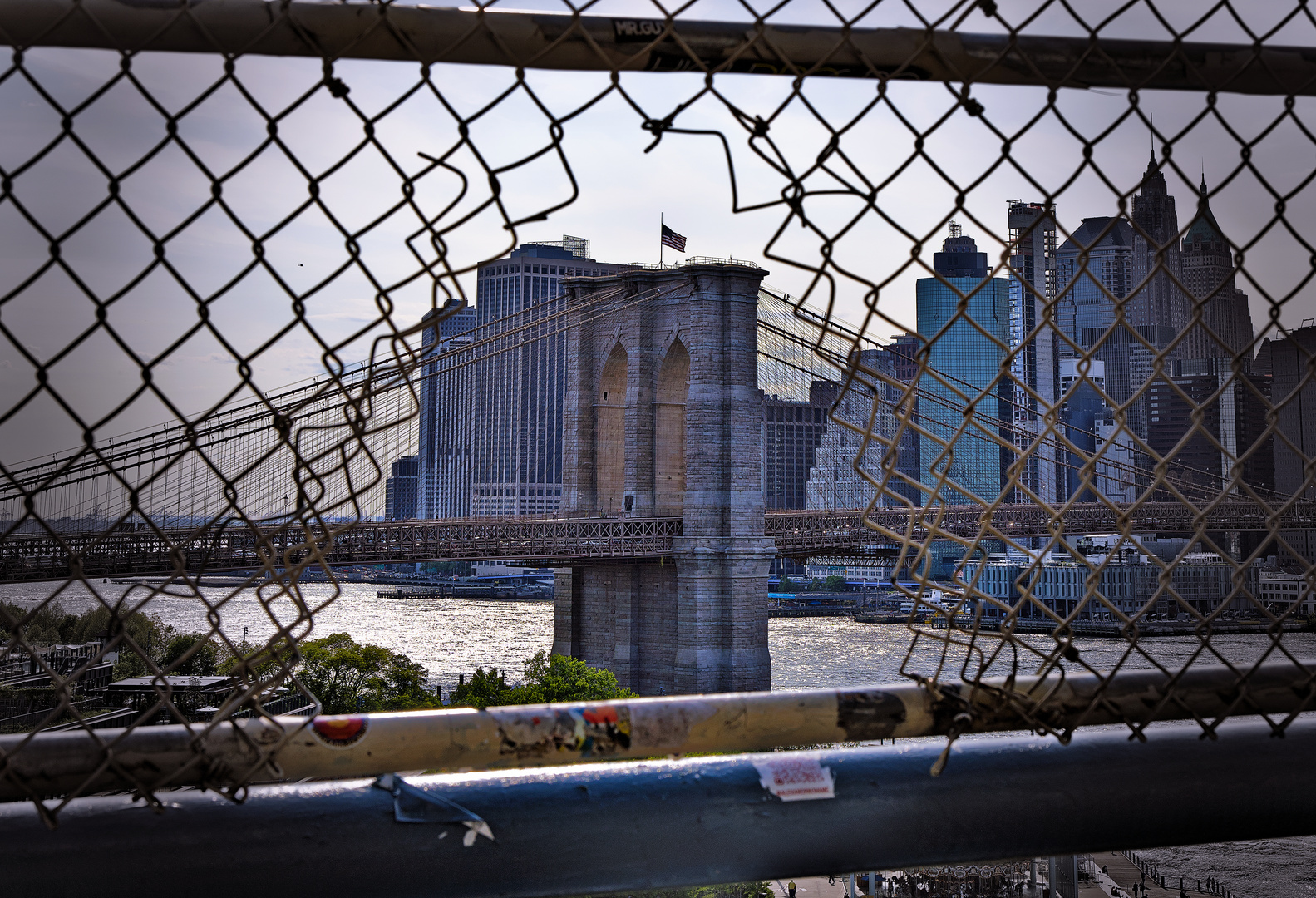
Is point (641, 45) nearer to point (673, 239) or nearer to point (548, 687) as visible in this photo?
point (548, 687)

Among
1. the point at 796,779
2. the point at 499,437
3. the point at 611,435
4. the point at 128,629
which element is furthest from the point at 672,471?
the point at 499,437

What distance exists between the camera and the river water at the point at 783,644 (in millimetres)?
25094

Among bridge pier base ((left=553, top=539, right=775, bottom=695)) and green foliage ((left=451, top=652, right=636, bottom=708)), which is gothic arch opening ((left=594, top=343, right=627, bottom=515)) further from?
green foliage ((left=451, top=652, right=636, bottom=708))

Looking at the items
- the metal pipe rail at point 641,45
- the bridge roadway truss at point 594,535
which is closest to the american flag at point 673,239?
the bridge roadway truss at point 594,535

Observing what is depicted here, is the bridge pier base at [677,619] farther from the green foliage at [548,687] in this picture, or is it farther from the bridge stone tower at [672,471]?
the green foliage at [548,687]

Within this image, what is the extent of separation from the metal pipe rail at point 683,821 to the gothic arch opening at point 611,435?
27938mm

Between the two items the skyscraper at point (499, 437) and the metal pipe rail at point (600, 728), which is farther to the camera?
the skyscraper at point (499, 437)

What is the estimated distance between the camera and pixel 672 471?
95.1ft

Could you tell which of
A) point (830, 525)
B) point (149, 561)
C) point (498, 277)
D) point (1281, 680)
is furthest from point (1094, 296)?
point (1281, 680)

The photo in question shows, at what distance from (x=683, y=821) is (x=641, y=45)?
2.75ft

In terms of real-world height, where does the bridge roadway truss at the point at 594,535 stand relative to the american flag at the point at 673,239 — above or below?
below

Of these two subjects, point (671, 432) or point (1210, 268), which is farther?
point (671, 432)

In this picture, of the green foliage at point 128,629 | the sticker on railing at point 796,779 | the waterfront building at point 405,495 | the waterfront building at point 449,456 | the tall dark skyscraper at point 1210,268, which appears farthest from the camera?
the waterfront building at point 405,495

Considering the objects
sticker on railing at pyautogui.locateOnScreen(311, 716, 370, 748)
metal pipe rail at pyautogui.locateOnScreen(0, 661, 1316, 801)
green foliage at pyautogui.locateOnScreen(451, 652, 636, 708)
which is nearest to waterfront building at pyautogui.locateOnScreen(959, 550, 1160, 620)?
green foliage at pyautogui.locateOnScreen(451, 652, 636, 708)
